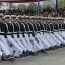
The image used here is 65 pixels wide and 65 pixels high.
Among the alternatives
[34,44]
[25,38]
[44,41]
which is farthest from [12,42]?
[44,41]

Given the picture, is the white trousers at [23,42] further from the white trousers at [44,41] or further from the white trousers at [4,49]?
the white trousers at [44,41]

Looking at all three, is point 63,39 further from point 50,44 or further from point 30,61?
point 30,61

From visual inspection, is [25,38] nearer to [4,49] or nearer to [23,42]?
[23,42]

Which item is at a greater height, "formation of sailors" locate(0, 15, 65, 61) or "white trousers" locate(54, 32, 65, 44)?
"formation of sailors" locate(0, 15, 65, 61)

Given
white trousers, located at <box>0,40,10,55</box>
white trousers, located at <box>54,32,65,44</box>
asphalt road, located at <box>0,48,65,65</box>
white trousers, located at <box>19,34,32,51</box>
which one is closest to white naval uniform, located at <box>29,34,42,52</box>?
asphalt road, located at <box>0,48,65,65</box>

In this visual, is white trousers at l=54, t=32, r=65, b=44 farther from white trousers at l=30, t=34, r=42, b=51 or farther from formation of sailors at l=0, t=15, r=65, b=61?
white trousers at l=30, t=34, r=42, b=51

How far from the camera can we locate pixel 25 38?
1248 cm

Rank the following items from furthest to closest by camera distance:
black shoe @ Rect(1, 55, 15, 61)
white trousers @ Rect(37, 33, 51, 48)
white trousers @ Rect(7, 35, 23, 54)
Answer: white trousers @ Rect(37, 33, 51, 48) < white trousers @ Rect(7, 35, 23, 54) < black shoe @ Rect(1, 55, 15, 61)

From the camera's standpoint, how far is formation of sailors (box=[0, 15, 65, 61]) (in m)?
11.5

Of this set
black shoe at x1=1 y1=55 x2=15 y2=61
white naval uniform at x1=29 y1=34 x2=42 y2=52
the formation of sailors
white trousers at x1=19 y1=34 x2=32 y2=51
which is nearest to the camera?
black shoe at x1=1 y1=55 x2=15 y2=61

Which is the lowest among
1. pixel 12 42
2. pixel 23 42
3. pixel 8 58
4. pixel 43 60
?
pixel 43 60

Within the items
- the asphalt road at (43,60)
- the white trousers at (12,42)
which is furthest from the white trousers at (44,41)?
the white trousers at (12,42)

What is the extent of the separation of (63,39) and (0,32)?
492 centimetres

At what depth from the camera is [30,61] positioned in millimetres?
11617
